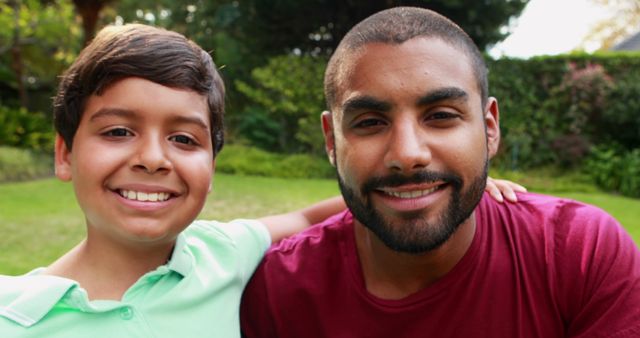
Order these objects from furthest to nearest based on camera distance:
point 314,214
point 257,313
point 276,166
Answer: point 276,166
point 314,214
point 257,313

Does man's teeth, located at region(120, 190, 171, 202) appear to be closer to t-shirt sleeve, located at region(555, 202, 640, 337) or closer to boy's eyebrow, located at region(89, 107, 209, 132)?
boy's eyebrow, located at region(89, 107, 209, 132)

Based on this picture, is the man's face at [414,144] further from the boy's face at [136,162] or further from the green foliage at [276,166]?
the green foliage at [276,166]

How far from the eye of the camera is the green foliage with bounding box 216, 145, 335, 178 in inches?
527

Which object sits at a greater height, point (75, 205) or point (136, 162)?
point (136, 162)

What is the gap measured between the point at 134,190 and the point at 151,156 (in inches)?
5.1

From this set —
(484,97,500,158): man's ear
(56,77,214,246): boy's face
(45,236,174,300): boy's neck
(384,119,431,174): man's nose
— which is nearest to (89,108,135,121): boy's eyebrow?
(56,77,214,246): boy's face

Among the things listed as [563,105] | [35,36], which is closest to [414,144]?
[563,105]

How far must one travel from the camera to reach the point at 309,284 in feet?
6.95

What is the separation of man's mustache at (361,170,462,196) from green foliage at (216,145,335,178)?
11338 mm

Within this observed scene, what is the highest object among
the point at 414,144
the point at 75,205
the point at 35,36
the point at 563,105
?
the point at 35,36

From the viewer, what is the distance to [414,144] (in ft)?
6.15

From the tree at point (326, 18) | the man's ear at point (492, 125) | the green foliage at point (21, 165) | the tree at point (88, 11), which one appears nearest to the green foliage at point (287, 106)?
the tree at point (326, 18)

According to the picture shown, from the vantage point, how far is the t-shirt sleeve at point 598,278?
1.76 m

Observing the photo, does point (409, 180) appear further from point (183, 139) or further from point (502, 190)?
point (183, 139)
